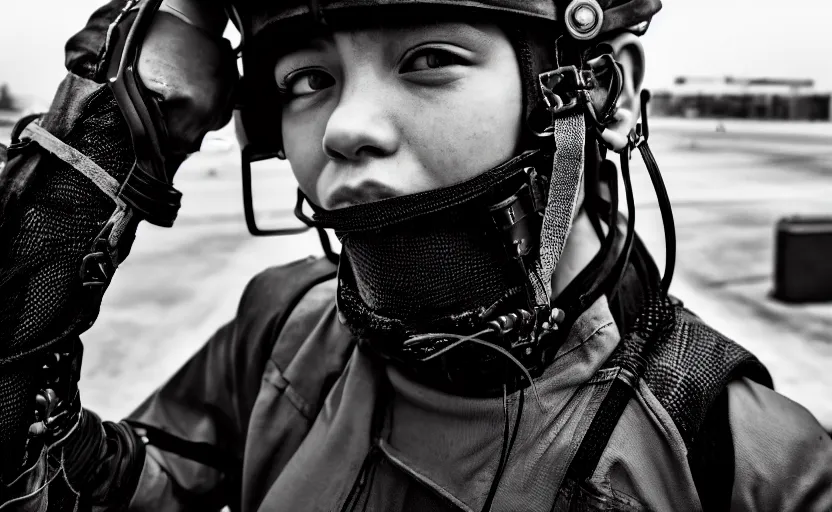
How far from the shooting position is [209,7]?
121cm

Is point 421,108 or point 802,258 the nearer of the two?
point 421,108

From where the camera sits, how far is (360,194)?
1.05 meters

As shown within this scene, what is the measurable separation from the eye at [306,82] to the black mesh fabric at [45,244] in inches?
10.3

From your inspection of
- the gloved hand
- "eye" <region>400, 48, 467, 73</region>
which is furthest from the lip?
the gloved hand

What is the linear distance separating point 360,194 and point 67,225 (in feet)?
1.48

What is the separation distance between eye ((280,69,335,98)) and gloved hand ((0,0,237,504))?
138mm

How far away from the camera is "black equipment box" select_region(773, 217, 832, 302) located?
3971 mm

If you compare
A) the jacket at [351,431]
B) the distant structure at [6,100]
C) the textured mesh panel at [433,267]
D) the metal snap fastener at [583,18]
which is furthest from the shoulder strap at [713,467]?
the distant structure at [6,100]

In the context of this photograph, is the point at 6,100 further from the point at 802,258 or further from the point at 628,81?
the point at 802,258

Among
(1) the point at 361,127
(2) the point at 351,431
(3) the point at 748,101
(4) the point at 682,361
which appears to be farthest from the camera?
(3) the point at 748,101

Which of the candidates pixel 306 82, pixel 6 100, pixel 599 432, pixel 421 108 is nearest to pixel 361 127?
pixel 421 108

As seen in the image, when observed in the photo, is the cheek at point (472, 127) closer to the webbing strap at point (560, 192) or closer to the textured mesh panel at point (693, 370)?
the webbing strap at point (560, 192)

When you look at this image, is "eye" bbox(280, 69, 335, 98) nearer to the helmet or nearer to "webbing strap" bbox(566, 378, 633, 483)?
the helmet

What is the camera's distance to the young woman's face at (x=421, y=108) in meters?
1.02
